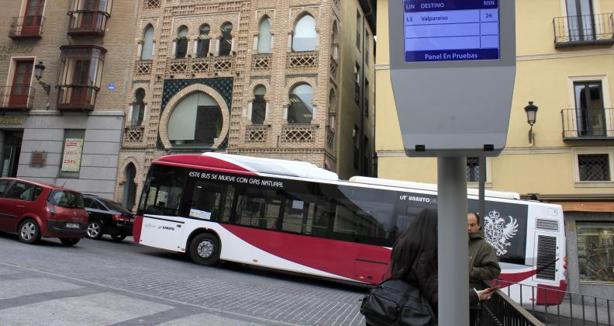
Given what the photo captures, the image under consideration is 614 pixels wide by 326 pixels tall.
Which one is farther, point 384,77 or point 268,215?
point 384,77

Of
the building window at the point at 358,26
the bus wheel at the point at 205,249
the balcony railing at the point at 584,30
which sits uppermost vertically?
the building window at the point at 358,26

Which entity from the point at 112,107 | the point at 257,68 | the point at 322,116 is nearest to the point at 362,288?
the point at 322,116

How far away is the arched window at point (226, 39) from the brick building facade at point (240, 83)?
0.16 ft

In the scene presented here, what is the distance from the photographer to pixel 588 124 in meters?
16.9

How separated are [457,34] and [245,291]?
8.61 meters

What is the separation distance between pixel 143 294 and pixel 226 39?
1630 centimetres

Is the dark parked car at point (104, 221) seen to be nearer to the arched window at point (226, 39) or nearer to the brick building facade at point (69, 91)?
the brick building facade at point (69, 91)

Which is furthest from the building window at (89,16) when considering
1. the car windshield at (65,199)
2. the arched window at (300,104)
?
the car windshield at (65,199)

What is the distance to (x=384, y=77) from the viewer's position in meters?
19.6

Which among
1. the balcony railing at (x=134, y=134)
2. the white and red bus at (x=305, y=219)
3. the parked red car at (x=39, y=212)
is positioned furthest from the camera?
the balcony railing at (x=134, y=134)

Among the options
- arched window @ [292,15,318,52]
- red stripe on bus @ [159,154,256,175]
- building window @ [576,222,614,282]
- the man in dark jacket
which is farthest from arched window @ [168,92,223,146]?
the man in dark jacket

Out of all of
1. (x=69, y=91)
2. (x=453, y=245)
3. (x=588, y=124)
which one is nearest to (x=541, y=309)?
(x=588, y=124)

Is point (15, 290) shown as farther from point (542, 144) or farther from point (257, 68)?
point (542, 144)

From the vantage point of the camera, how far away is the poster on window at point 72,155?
893 inches
